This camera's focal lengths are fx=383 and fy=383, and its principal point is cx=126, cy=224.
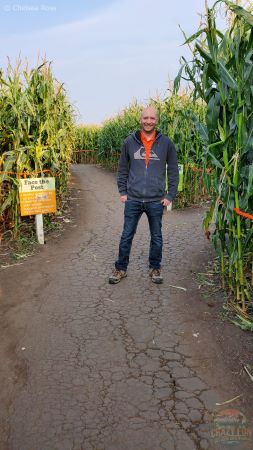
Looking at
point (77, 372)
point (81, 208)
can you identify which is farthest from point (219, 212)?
point (81, 208)

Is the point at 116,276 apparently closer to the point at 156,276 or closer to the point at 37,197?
the point at 156,276

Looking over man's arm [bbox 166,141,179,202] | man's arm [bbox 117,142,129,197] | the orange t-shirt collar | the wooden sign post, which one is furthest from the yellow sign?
man's arm [bbox 166,141,179,202]

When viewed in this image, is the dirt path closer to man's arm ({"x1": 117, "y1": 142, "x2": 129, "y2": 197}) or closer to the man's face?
man's arm ({"x1": 117, "y1": 142, "x2": 129, "y2": 197})

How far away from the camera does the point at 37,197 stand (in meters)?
5.92

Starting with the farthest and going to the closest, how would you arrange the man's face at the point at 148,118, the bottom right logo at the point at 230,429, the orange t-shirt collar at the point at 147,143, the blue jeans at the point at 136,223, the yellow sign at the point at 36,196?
1. the yellow sign at the point at 36,196
2. the blue jeans at the point at 136,223
3. the orange t-shirt collar at the point at 147,143
4. the man's face at the point at 148,118
5. the bottom right logo at the point at 230,429

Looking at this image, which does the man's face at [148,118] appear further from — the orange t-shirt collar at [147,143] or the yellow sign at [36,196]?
the yellow sign at [36,196]

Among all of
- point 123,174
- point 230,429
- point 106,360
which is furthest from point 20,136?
point 230,429

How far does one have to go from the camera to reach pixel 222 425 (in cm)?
239

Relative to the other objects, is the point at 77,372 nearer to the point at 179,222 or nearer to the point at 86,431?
the point at 86,431

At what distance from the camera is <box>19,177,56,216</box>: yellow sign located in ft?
18.9

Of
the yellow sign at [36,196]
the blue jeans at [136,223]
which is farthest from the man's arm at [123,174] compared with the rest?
the yellow sign at [36,196]

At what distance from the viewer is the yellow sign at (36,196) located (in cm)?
577

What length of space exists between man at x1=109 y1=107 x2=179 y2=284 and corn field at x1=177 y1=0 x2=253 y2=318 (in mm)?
593

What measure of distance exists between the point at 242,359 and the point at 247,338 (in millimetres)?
315
